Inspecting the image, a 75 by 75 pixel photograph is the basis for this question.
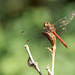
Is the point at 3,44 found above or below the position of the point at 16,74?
above

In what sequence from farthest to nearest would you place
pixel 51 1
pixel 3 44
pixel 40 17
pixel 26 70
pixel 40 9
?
pixel 51 1 → pixel 40 9 → pixel 40 17 → pixel 3 44 → pixel 26 70

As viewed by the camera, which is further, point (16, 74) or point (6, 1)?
point (6, 1)

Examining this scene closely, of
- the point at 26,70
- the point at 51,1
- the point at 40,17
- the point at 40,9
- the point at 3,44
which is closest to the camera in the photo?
the point at 26,70

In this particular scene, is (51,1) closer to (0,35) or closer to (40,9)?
(40,9)

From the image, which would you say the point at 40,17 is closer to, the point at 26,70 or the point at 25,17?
the point at 25,17

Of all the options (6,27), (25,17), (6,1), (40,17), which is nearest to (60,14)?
(40,17)

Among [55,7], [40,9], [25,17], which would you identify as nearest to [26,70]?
[25,17]
